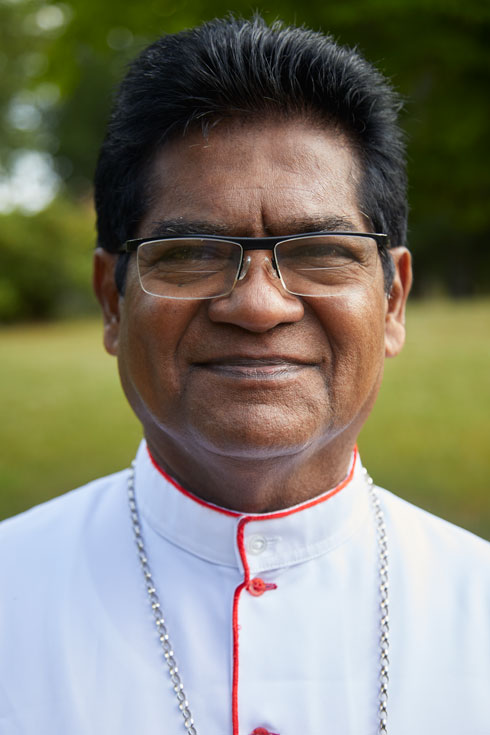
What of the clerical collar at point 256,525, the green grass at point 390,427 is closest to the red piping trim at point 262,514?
the clerical collar at point 256,525

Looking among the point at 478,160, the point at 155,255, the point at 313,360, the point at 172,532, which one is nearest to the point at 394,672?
the point at 172,532

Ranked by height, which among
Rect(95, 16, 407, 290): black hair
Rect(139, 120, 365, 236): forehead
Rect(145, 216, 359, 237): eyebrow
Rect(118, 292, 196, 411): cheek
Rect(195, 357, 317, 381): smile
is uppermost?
Rect(95, 16, 407, 290): black hair

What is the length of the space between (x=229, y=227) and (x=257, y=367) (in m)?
0.38

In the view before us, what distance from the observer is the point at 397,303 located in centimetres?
231

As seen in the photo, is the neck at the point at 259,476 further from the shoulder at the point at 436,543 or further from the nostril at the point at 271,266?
the nostril at the point at 271,266

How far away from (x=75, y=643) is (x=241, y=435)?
0.79 m

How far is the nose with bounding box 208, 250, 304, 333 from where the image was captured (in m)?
1.71

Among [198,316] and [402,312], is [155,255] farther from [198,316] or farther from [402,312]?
[402,312]

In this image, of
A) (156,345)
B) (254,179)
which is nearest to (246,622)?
(156,345)

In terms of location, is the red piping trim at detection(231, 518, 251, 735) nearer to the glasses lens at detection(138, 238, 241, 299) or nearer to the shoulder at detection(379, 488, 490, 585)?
the shoulder at detection(379, 488, 490, 585)

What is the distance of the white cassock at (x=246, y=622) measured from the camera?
1.82 m

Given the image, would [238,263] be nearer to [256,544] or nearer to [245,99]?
[245,99]

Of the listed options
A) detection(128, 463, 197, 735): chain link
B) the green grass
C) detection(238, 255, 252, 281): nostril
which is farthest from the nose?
the green grass

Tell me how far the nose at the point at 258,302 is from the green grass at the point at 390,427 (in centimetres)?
324
